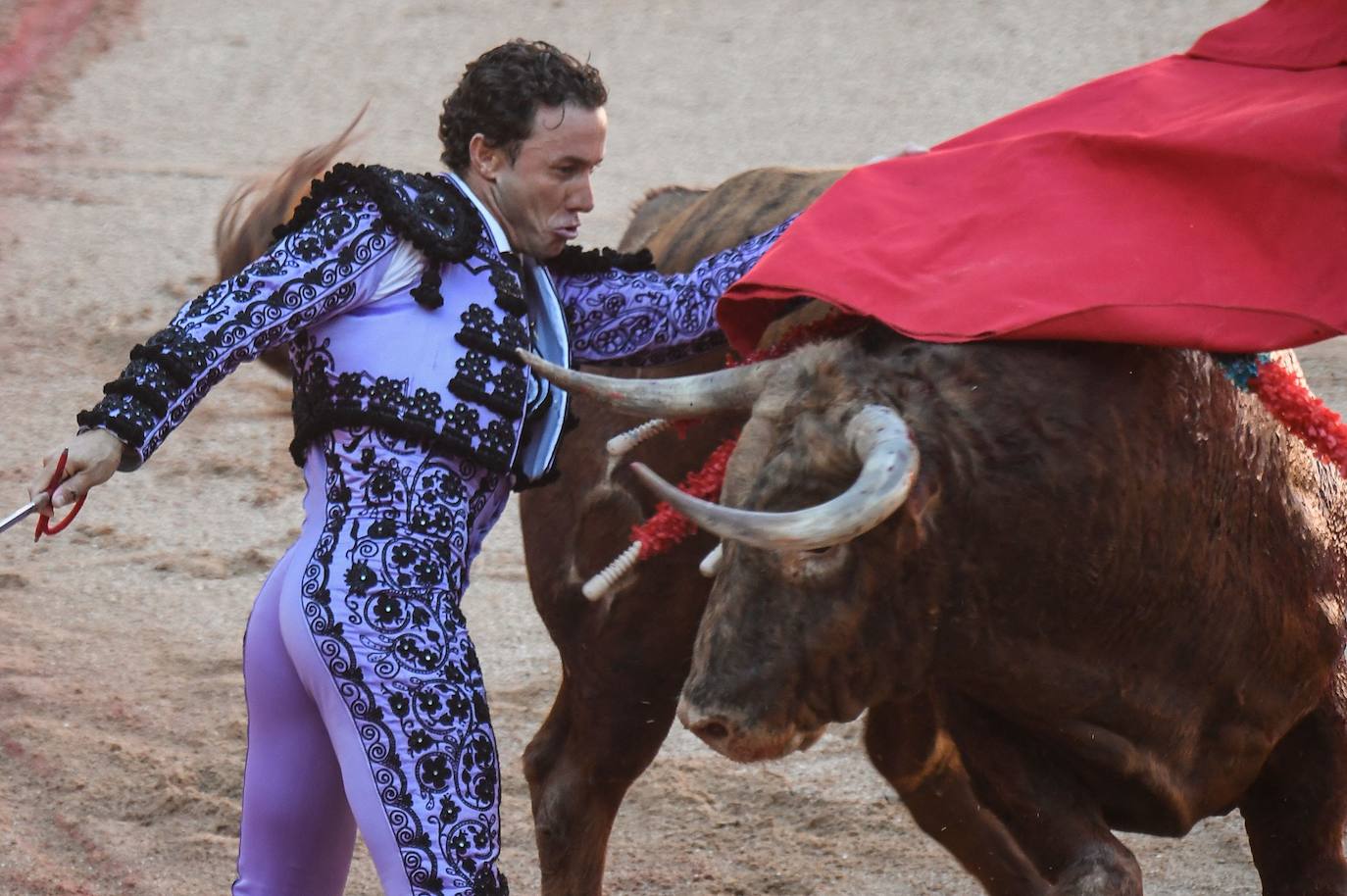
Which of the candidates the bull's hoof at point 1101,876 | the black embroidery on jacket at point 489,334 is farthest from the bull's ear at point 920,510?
the black embroidery on jacket at point 489,334

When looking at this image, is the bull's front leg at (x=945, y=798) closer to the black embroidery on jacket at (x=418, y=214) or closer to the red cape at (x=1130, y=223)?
the red cape at (x=1130, y=223)

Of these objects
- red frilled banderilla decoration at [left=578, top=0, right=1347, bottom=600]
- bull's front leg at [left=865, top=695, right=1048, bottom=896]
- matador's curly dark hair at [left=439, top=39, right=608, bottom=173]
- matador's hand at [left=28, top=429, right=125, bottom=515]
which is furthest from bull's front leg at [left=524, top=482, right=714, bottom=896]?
matador's hand at [left=28, top=429, right=125, bottom=515]

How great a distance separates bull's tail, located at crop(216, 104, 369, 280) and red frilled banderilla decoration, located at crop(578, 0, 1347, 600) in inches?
32.0

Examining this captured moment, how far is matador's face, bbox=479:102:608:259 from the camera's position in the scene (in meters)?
3.09

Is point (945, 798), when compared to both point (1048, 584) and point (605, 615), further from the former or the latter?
point (1048, 584)

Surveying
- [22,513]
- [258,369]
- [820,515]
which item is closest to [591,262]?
[820,515]

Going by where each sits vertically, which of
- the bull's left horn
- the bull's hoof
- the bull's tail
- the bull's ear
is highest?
the bull's tail

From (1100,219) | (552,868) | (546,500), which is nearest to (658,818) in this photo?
(552,868)

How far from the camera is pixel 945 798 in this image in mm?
3930

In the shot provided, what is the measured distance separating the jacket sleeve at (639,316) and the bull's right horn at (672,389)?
11.8 inches

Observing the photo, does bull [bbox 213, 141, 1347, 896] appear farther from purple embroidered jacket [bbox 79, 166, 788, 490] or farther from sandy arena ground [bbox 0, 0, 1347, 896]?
sandy arena ground [bbox 0, 0, 1347, 896]

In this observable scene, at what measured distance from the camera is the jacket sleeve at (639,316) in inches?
131

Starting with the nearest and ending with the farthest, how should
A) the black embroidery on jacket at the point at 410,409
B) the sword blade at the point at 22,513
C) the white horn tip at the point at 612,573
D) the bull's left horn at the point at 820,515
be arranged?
the bull's left horn at the point at 820,515 < the sword blade at the point at 22,513 < the black embroidery on jacket at the point at 410,409 < the white horn tip at the point at 612,573

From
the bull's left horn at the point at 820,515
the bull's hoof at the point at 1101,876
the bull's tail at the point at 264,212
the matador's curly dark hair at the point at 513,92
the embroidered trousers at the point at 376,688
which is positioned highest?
the matador's curly dark hair at the point at 513,92
